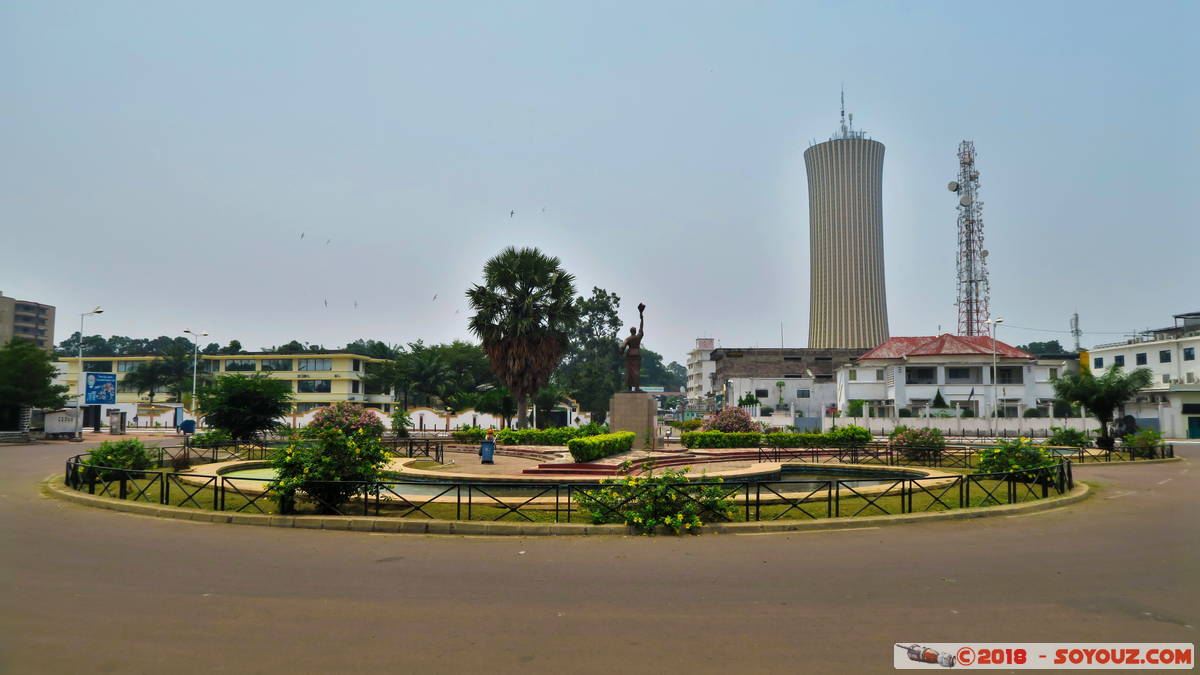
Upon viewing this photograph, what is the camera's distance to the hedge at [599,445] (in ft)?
76.0

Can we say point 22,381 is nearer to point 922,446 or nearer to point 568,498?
point 568,498

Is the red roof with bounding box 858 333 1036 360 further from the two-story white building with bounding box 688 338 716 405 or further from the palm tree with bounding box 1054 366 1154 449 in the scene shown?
the two-story white building with bounding box 688 338 716 405

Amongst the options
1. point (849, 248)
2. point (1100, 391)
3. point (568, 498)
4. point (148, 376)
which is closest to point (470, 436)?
point (568, 498)

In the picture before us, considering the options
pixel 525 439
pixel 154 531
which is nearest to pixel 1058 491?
pixel 154 531

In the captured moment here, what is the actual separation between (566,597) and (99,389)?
170 feet

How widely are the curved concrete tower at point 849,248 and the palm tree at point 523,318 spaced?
69582mm

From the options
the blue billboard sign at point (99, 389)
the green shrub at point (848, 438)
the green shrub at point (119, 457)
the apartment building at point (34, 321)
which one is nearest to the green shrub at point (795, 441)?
the green shrub at point (848, 438)

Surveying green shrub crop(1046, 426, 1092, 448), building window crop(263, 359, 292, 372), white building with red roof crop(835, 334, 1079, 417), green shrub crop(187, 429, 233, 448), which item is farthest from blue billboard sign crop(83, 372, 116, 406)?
green shrub crop(1046, 426, 1092, 448)

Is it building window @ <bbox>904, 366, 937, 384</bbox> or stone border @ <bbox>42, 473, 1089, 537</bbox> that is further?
building window @ <bbox>904, 366, 937, 384</bbox>

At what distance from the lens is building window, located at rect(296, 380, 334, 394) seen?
76000 mm

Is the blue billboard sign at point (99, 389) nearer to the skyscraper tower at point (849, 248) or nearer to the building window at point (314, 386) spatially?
the building window at point (314, 386)

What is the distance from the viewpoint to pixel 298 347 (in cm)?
8600

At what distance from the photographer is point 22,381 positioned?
137 feet

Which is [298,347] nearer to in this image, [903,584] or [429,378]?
[429,378]
